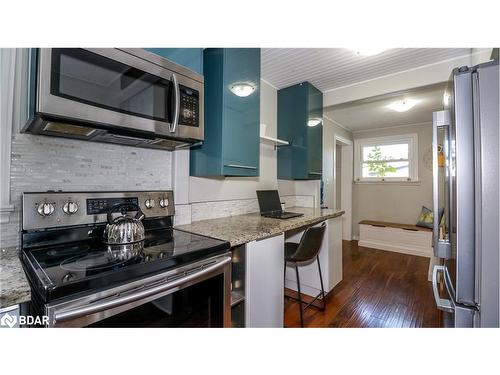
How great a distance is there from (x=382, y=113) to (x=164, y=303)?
3.95 meters

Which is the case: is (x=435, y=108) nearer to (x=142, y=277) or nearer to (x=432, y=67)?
(x=432, y=67)

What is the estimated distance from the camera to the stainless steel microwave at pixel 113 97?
0.81m

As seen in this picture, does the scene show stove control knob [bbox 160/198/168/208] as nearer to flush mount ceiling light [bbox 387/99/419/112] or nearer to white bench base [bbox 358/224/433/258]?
flush mount ceiling light [bbox 387/99/419/112]

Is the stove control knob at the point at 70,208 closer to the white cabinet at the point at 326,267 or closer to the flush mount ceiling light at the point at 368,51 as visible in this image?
the white cabinet at the point at 326,267

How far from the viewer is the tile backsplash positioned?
1003mm

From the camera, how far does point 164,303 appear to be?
0.84 m

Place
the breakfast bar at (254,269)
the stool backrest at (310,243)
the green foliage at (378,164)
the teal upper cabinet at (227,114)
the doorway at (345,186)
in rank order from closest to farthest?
the breakfast bar at (254,269)
the teal upper cabinet at (227,114)
the stool backrest at (310,243)
the green foliage at (378,164)
the doorway at (345,186)

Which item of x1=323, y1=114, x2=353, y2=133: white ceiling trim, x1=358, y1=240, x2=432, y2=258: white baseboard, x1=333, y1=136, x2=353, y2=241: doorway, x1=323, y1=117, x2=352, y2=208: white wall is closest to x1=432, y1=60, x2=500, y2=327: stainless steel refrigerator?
x1=323, y1=117, x2=352, y2=208: white wall

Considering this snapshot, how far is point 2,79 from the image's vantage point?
0.99 meters

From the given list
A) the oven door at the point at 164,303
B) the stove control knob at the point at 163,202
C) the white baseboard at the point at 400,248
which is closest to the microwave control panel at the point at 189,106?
the stove control knob at the point at 163,202

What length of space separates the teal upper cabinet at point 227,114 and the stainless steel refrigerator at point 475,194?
1.18 metres

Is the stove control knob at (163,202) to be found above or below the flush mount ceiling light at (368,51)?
below
